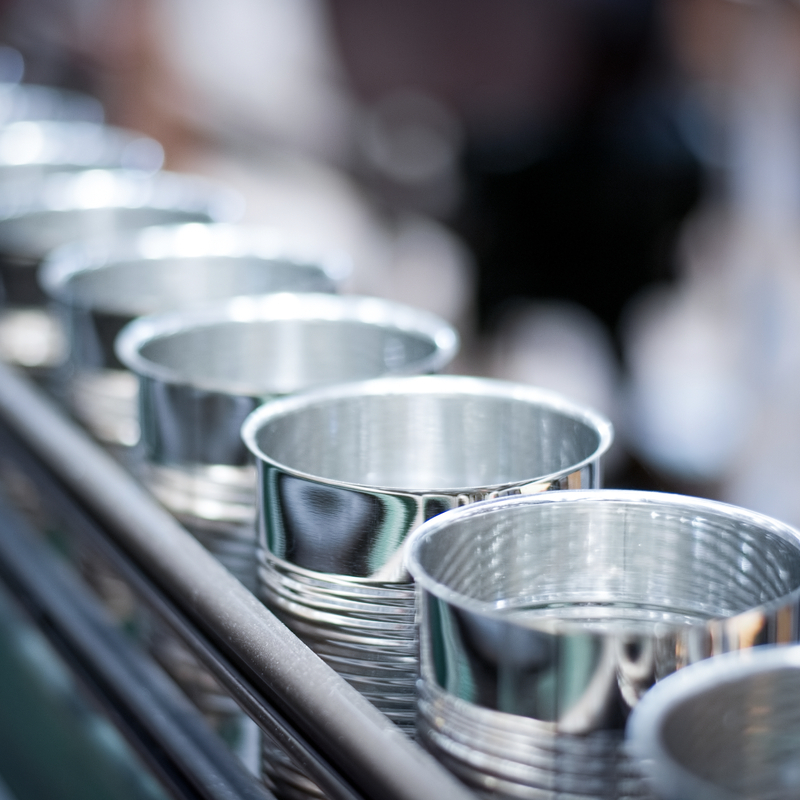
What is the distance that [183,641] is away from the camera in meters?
0.51

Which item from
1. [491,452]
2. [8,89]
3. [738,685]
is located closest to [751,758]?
[738,685]

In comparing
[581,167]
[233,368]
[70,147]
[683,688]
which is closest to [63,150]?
[70,147]

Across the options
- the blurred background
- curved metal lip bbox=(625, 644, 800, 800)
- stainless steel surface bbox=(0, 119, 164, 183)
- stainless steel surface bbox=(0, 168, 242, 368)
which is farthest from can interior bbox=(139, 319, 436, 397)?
the blurred background

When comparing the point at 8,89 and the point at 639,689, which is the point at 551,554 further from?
the point at 8,89

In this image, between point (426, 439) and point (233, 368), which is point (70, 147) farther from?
point (426, 439)

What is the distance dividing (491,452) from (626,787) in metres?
0.24

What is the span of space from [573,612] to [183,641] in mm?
161

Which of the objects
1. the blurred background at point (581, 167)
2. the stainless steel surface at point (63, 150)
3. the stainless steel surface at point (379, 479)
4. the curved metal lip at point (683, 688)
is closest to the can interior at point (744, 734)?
the curved metal lip at point (683, 688)

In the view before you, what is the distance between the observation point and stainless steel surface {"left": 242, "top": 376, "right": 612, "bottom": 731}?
1.48 feet

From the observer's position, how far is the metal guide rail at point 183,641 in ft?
1.28

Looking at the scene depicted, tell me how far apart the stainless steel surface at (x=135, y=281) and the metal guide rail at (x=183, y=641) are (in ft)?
0.10

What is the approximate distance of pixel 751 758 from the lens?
0.35 m

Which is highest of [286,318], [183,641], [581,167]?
[581,167]

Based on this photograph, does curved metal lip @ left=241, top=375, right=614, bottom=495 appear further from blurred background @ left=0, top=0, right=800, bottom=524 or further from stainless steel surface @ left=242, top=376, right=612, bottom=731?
blurred background @ left=0, top=0, right=800, bottom=524
